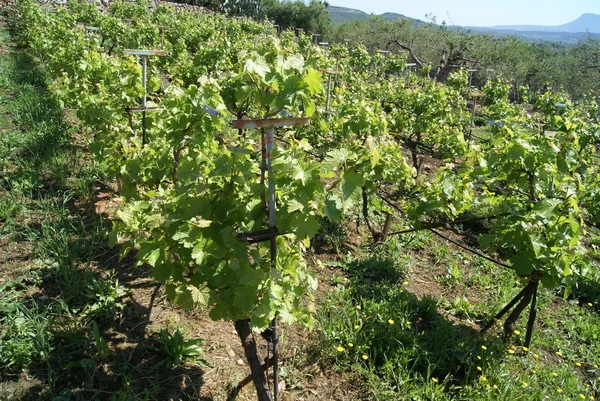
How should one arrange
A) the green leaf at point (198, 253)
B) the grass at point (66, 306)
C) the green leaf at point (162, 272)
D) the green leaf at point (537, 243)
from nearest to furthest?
the green leaf at point (198, 253)
the green leaf at point (162, 272)
the grass at point (66, 306)
the green leaf at point (537, 243)

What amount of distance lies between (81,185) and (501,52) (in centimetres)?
2223

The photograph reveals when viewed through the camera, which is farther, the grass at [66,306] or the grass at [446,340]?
the grass at [446,340]

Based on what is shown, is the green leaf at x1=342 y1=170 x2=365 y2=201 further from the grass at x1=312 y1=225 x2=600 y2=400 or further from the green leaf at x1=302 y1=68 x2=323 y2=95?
the grass at x1=312 y1=225 x2=600 y2=400

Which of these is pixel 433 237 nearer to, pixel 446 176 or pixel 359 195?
pixel 446 176

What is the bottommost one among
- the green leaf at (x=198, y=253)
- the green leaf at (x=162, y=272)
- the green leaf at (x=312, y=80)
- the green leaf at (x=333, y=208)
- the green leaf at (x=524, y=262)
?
the green leaf at (x=524, y=262)

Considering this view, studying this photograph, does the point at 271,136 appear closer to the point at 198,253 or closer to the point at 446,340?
the point at 198,253

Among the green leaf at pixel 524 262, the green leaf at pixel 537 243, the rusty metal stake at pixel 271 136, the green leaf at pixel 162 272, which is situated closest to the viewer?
the rusty metal stake at pixel 271 136

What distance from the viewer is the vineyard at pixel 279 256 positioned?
7.10ft

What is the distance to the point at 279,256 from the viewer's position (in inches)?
93.9

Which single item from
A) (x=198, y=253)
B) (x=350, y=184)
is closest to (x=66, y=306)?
(x=198, y=253)

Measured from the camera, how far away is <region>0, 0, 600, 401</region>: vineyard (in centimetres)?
216

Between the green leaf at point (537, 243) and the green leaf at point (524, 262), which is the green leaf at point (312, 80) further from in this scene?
the green leaf at point (524, 262)

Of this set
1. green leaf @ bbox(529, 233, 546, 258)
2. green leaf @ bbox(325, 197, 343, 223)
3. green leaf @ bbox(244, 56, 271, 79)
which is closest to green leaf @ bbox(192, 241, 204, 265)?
green leaf @ bbox(325, 197, 343, 223)

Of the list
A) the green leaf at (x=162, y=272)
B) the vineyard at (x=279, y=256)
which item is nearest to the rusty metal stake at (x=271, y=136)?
the vineyard at (x=279, y=256)
